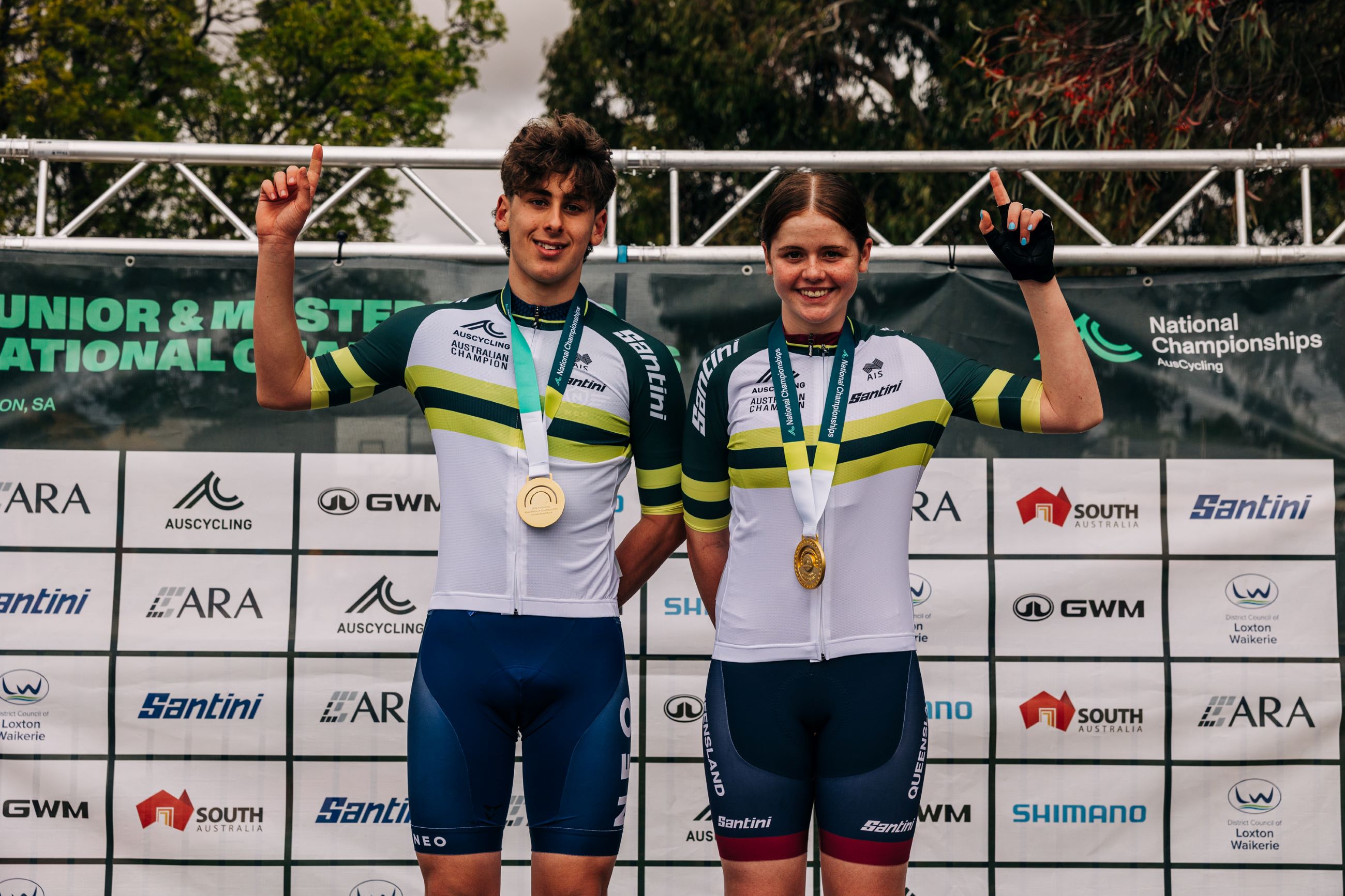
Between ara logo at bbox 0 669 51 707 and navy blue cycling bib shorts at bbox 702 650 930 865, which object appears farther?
ara logo at bbox 0 669 51 707

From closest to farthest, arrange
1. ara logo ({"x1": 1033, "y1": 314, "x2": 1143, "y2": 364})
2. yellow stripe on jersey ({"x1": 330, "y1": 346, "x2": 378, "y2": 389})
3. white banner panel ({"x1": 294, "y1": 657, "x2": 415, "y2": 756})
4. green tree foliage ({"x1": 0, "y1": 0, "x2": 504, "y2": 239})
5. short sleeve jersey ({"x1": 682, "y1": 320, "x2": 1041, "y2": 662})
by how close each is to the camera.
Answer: short sleeve jersey ({"x1": 682, "y1": 320, "x2": 1041, "y2": 662}), yellow stripe on jersey ({"x1": 330, "y1": 346, "x2": 378, "y2": 389}), white banner panel ({"x1": 294, "y1": 657, "x2": 415, "y2": 756}), ara logo ({"x1": 1033, "y1": 314, "x2": 1143, "y2": 364}), green tree foliage ({"x1": 0, "y1": 0, "x2": 504, "y2": 239})

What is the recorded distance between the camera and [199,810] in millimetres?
3939

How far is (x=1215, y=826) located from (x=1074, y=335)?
258cm

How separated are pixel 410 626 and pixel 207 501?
34.5 inches

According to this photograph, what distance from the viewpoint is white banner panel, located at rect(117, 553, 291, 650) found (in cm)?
397

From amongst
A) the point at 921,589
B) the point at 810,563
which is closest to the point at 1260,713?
the point at 921,589

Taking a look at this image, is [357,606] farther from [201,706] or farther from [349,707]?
[201,706]

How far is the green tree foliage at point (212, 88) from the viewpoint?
13562 millimetres

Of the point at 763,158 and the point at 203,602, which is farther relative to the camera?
the point at 203,602

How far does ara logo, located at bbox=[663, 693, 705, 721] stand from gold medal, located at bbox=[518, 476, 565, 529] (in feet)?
6.16

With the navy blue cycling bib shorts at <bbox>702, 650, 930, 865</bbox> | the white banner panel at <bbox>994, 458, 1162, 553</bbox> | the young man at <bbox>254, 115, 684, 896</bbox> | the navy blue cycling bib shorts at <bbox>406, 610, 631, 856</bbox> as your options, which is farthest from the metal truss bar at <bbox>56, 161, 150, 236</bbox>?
the white banner panel at <bbox>994, 458, 1162, 553</bbox>

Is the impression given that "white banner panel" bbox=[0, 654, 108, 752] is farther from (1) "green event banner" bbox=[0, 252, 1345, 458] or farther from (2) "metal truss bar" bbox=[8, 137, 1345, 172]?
(2) "metal truss bar" bbox=[8, 137, 1345, 172]

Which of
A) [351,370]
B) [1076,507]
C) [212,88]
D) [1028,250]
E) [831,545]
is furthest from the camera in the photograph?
[212,88]

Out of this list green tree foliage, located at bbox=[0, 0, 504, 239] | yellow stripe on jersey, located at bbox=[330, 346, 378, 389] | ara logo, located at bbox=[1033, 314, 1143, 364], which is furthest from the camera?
green tree foliage, located at bbox=[0, 0, 504, 239]
